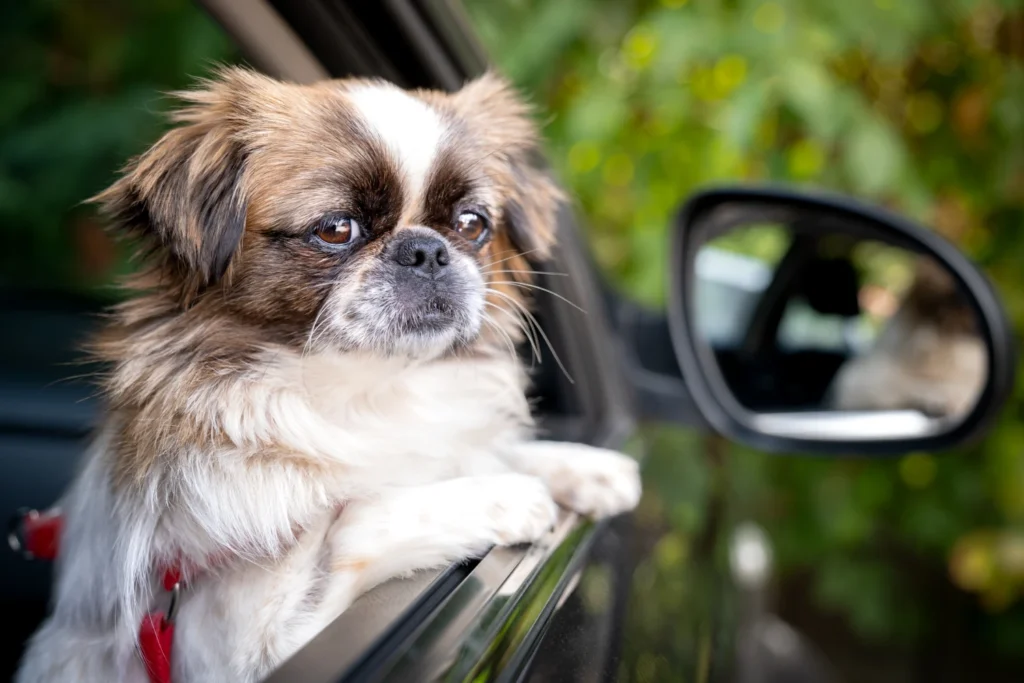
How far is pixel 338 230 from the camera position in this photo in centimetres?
170

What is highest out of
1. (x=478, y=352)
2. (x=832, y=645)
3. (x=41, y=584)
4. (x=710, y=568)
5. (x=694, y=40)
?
(x=694, y=40)

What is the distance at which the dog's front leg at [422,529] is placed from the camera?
1519 millimetres

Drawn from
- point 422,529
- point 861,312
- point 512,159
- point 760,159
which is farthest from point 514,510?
point 760,159

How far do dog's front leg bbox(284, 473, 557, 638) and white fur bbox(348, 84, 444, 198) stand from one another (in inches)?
21.5

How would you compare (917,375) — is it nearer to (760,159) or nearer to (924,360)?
(924,360)

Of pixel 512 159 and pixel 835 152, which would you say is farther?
pixel 835 152

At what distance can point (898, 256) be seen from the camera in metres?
3.81

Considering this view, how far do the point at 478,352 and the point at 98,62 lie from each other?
2.20 m

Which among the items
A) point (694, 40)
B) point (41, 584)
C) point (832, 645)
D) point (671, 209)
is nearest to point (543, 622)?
point (41, 584)

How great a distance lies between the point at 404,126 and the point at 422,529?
705 mm

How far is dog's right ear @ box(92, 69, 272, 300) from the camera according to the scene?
5.47 ft

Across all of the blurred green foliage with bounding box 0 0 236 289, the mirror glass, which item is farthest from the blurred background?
the mirror glass

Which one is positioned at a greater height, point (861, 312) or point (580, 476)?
point (861, 312)

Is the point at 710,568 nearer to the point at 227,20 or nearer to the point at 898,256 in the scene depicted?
the point at 898,256
